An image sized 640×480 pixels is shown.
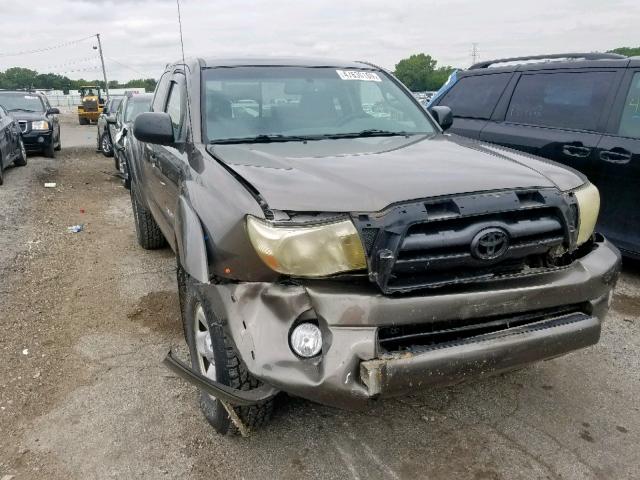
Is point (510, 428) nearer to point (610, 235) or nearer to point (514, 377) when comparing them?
point (514, 377)

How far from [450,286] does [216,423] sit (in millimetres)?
1273

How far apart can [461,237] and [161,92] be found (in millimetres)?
3289

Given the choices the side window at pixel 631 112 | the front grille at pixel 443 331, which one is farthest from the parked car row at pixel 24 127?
the front grille at pixel 443 331

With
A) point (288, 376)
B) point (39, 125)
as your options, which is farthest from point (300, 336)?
point (39, 125)

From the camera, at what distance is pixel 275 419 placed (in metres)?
2.80

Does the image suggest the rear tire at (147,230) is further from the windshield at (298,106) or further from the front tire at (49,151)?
the front tire at (49,151)

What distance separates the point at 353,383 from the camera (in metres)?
2.03

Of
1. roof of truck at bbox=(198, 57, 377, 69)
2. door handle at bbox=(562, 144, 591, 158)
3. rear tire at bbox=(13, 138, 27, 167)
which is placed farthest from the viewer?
rear tire at bbox=(13, 138, 27, 167)

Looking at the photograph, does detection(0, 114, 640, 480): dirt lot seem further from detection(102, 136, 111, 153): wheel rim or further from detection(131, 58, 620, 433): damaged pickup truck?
detection(102, 136, 111, 153): wheel rim

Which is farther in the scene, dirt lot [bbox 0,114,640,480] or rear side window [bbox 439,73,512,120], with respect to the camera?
rear side window [bbox 439,73,512,120]

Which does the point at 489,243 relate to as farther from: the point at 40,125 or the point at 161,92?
the point at 40,125

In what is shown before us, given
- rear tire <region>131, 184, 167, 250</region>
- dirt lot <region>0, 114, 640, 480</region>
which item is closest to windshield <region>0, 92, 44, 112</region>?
rear tire <region>131, 184, 167, 250</region>

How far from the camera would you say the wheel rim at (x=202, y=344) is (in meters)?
2.56

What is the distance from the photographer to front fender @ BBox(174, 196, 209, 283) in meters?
2.38
